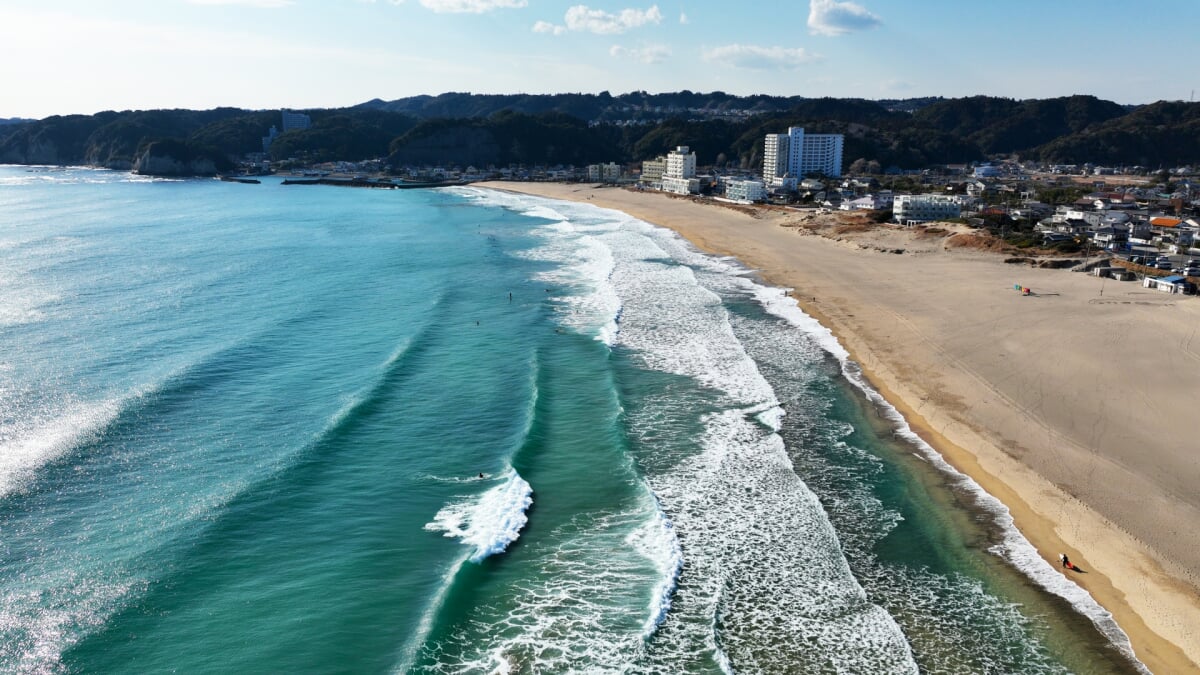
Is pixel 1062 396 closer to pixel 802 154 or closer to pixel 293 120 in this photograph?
pixel 802 154

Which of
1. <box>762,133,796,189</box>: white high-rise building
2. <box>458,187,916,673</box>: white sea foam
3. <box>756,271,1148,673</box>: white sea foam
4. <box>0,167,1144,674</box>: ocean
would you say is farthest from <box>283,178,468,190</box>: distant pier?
<box>756,271,1148,673</box>: white sea foam

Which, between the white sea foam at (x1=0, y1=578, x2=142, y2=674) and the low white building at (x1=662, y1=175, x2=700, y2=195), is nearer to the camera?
the white sea foam at (x1=0, y1=578, x2=142, y2=674)

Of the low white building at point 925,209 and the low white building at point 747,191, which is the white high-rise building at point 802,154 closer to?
the low white building at point 747,191

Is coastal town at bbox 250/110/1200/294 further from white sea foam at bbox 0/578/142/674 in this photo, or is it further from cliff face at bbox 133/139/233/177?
white sea foam at bbox 0/578/142/674

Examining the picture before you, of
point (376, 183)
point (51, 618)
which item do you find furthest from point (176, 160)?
point (51, 618)

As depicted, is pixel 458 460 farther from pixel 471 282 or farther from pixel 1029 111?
pixel 1029 111

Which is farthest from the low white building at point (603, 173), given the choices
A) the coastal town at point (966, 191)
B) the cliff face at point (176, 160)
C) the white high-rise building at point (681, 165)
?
the cliff face at point (176, 160)

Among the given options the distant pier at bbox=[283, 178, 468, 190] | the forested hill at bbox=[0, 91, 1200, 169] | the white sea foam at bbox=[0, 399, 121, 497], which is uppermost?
the forested hill at bbox=[0, 91, 1200, 169]
